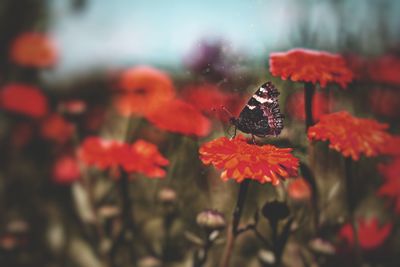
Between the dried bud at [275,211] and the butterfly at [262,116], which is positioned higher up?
the butterfly at [262,116]

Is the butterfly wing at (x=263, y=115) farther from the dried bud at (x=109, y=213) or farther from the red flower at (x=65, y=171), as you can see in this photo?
the red flower at (x=65, y=171)

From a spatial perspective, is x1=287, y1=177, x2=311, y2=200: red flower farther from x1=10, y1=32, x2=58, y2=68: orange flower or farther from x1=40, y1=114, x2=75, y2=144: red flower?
x1=10, y1=32, x2=58, y2=68: orange flower

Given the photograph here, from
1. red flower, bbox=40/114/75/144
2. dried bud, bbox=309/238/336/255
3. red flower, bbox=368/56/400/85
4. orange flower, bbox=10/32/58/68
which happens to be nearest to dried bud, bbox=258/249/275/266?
dried bud, bbox=309/238/336/255

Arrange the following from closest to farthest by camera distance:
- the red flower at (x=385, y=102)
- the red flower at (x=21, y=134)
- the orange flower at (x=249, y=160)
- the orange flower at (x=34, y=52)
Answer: the orange flower at (x=249, y=160) → the red flower at (x=385, y=102) → the red flower at (x=21, y=134) → the orange flower at (x=34, y=52)

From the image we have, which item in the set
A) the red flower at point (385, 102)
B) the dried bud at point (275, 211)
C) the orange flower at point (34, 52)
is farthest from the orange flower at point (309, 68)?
the orange flower at point (34, 52)

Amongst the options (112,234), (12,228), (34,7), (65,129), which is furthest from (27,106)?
(34,7)

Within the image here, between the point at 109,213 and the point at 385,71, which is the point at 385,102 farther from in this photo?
the point at 109,213

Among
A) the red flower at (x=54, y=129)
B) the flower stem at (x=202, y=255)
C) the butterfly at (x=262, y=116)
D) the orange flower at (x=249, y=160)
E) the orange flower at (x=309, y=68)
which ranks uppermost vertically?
the orange flower at (x=309, y=68)

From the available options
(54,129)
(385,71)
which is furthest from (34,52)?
(385,71)
